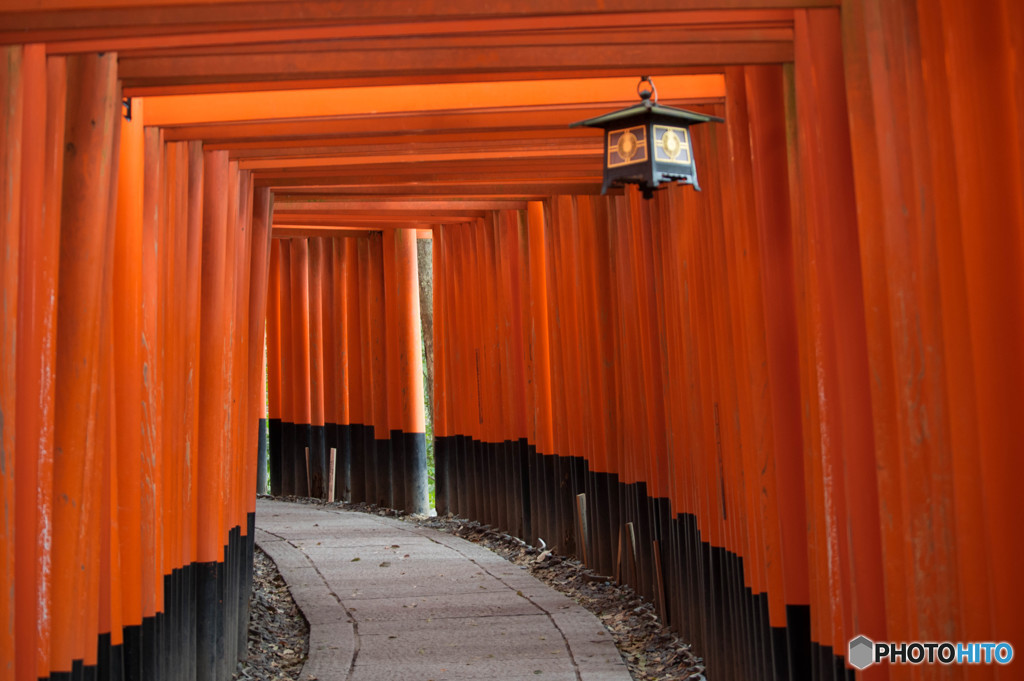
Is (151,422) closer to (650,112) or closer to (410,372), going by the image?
(650,112)

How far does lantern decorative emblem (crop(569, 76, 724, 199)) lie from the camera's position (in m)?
4.23

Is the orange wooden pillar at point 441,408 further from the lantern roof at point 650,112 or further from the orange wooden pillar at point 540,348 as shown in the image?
the lantern roof at point 650,112

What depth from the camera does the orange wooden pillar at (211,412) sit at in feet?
20.8

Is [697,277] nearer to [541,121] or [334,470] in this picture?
[541,121]

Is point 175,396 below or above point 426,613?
above

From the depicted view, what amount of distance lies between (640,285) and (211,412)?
10.7 ft

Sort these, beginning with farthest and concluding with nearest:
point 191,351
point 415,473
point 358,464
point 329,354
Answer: point 329,354, point 358,464, point 415,473, point 191,351

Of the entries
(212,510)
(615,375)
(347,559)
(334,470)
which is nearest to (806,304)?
(212,510)

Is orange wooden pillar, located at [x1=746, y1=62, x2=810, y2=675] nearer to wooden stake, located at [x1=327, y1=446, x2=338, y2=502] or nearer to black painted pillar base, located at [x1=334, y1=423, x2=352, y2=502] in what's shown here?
black painted pillar base, located at [x1=334, y1=423, x2=352, y2=502]

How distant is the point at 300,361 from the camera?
15.1 metres

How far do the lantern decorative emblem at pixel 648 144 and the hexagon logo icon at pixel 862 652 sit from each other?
188 cm

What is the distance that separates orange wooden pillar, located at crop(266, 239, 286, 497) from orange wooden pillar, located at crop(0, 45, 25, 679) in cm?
1166

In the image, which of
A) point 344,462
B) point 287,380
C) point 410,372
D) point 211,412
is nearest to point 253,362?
point 211,412

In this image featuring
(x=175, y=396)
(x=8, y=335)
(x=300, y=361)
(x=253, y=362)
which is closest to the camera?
(x=8, y=335)
